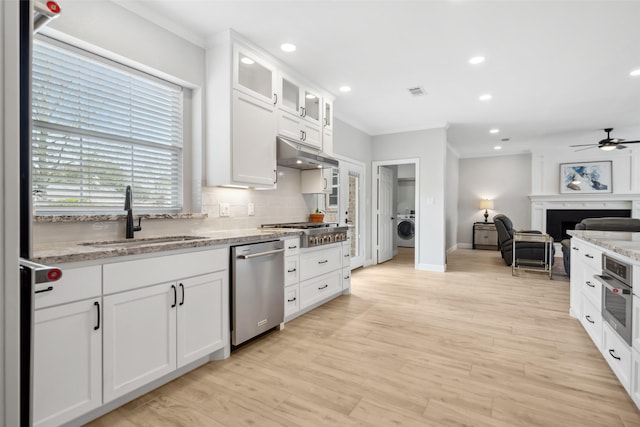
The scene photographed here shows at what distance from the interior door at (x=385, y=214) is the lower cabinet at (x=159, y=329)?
15.0 feet

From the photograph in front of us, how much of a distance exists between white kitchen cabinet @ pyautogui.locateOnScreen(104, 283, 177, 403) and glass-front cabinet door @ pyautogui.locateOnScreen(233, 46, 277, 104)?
1.88 metres

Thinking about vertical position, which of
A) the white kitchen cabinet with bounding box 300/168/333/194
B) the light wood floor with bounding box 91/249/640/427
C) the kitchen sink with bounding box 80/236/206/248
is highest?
the white kitchen cabinet with bounding box 300/168/333/194

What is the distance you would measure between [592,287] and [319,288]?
90.9 inches

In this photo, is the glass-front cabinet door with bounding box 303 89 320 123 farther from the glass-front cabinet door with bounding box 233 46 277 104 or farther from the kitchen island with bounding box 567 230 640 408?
the kitchen island with bounding box 567 230 640 408

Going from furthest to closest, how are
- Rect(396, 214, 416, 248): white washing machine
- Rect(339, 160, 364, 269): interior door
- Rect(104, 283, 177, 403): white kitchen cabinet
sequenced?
Rect(396, 214, 416, 248): white washing machine < Rect(339, 160, 364, 269): interior door < Rect(104, 283, 177, 403): white kitchen cabinet

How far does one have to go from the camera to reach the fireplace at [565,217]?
7.59 meters

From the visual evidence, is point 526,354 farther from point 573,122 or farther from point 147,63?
point 573,122

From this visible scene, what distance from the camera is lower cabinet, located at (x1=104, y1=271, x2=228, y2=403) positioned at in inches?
67.8

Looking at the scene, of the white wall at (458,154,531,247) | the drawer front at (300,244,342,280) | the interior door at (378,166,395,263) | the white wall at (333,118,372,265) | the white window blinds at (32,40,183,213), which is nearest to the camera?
the white window blinds at (32,40,183,213)

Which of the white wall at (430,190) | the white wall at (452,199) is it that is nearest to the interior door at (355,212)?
the white wall at (430,190)

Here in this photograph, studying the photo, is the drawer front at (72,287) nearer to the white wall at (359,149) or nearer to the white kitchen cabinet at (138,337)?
the white kitchen cabinet at (138,337)

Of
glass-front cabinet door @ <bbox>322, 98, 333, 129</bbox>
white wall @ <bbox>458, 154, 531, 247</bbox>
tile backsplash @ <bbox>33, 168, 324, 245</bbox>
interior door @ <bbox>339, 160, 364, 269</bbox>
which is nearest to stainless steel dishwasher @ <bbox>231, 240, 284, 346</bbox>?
tile backsplash @ <bbox>33, 168, 324, 245</bbox>

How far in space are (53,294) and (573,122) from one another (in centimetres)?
723

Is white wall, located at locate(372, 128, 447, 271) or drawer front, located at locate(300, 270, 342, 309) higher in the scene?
white wall, located at locate(372, 128, 447, 271)
